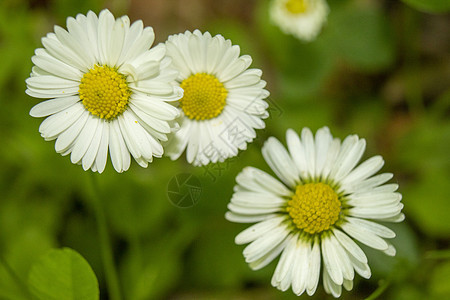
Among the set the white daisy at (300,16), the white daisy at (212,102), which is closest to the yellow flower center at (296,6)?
the white daisy at (300,16)

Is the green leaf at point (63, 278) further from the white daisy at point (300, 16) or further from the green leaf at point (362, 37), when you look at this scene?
the green leaf at point (362, 37)

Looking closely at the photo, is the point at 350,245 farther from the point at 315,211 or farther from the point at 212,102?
the point at 212,102

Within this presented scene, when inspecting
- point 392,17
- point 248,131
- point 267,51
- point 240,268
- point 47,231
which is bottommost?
point 47,231

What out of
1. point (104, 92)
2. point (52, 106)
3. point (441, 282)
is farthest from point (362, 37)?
point (52, 106)

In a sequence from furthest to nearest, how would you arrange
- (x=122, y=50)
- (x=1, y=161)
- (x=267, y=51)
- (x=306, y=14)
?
(x=267, y=51) → (x=306, y=14) → (x=1, y=161) → (x=122, y=50)

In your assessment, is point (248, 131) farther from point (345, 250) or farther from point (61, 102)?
point (61, 102)

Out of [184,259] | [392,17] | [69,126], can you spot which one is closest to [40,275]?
[69,126]
